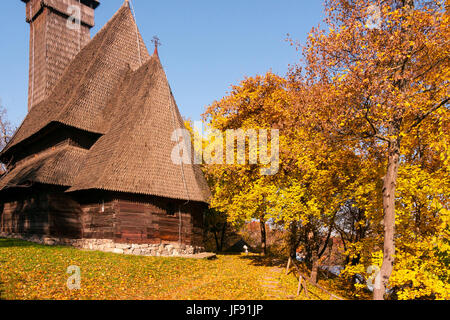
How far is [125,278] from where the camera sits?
46.1ft

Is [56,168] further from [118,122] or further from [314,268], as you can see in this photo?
[314,268]

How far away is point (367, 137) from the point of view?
12.5 metres

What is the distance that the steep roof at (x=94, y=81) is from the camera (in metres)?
24.5

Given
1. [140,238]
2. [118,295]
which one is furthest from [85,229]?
[118,295]

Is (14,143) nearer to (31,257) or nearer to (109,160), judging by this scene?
(109,160)

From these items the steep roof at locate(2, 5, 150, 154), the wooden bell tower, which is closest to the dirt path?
the steep roof at locate(2, 5, 150, 154)

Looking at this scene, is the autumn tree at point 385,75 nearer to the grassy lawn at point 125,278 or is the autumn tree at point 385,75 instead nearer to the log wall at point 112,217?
the grassy lawn at point 125,278

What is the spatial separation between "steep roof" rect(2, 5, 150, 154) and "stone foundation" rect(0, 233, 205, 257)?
7662 millimetres

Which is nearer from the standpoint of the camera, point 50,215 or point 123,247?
point 123,247

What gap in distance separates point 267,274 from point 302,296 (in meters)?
3.07

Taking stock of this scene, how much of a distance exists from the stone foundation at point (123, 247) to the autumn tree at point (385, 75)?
12.5 m

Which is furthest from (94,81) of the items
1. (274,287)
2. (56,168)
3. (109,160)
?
(274,287)

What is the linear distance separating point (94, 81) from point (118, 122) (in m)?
5.25

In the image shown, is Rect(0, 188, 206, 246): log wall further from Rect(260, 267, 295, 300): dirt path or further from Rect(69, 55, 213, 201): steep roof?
Rect(260, 267, 295, 300): dirt path
